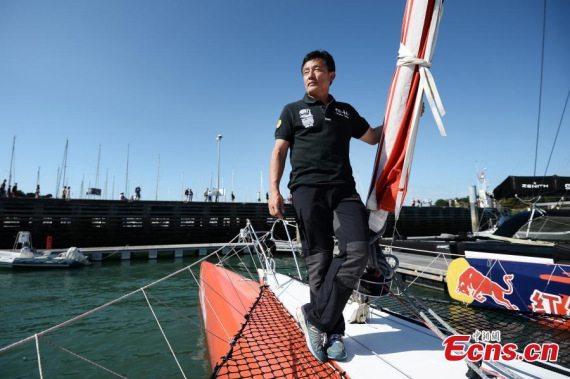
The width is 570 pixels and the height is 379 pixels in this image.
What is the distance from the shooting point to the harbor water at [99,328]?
12.9 ft

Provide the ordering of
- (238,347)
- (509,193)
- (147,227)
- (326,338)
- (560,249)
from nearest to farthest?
(326,338) → (238,347) → (560,249) → (509,193) → (147,227)

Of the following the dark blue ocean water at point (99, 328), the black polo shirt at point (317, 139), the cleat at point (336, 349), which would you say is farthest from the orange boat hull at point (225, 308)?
the black polo shirt at point (317, 139)

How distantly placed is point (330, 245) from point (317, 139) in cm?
76

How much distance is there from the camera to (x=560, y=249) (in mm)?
4176

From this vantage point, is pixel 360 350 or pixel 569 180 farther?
pixel 569 180

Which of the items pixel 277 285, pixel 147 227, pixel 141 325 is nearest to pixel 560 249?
pixel 277 285

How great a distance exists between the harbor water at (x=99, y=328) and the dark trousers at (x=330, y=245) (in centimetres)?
105

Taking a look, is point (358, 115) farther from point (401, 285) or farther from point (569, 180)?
point (569, 180)

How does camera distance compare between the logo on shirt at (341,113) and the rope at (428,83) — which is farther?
the logo on shirt at (341,113)

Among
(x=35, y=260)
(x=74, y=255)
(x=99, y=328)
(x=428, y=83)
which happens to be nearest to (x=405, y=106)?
(x=428, y=83)

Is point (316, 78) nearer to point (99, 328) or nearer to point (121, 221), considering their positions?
point (99, 328)

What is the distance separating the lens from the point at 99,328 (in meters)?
5.44

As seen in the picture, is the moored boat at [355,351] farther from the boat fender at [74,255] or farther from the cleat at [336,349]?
the boat fender at [74,255]

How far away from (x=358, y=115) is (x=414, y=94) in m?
0.47
